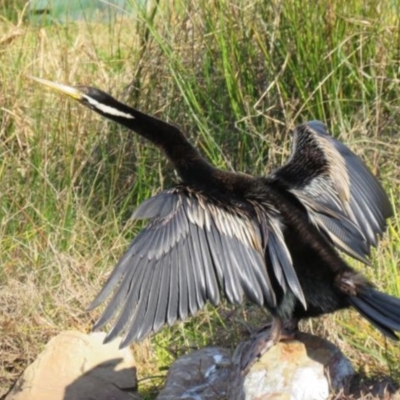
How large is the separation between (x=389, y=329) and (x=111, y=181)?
2573 mm

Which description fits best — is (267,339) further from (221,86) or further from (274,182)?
(221,86)

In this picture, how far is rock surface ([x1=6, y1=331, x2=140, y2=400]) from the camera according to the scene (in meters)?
5.20

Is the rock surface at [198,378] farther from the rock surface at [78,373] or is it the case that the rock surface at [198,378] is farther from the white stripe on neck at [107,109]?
the white stripe on neck at [107,109]

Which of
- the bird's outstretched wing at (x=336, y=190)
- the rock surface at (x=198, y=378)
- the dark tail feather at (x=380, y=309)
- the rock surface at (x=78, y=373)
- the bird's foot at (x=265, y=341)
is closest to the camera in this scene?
the dark tail feather at (x=380, y=309)

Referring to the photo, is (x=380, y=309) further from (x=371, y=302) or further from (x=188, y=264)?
(x=188, y=264)

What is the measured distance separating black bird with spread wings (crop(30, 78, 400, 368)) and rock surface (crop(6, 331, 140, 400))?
591mm

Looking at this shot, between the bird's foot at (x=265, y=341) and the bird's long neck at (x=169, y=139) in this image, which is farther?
the bird's long neck at (x=169, y=139)

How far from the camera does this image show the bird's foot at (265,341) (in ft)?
15.4

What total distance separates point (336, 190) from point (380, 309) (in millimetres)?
737

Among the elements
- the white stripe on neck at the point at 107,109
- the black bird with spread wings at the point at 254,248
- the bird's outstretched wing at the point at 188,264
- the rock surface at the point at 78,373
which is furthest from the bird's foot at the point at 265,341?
the white stripe on neck at the point at 107,109

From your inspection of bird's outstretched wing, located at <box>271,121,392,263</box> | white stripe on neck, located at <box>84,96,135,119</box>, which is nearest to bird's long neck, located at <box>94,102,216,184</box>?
white stripe on neck, located at <box>84,96,135,119</box>

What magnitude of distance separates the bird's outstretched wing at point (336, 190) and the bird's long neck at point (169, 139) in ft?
1.16

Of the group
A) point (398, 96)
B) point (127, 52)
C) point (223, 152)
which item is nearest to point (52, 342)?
point (223, 152)

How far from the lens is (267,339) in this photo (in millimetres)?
4734
